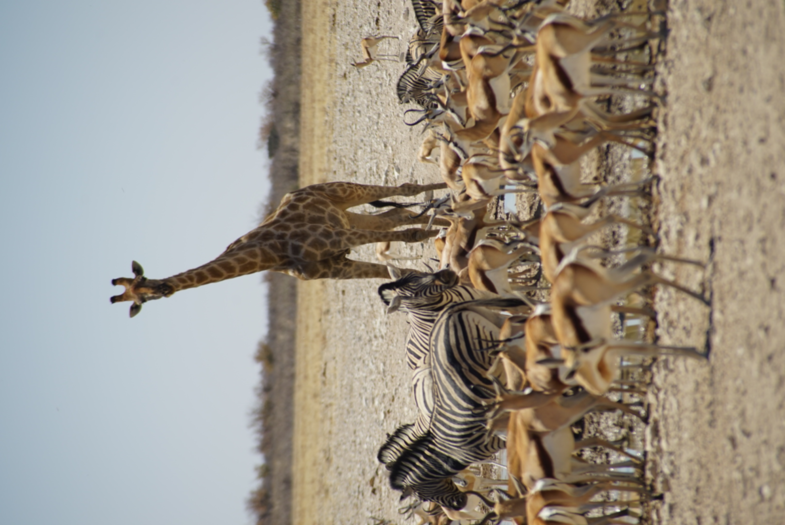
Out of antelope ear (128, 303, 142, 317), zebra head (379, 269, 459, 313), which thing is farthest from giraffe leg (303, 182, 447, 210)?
antelope ear (128, 303, 142, 317)

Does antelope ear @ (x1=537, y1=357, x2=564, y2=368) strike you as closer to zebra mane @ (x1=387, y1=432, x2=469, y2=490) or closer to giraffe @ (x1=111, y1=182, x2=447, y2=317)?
zebra mane @ (x1=387, y1=432, x2=469, y2=490)

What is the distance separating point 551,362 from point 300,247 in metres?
2.20

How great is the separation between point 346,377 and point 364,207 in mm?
2552

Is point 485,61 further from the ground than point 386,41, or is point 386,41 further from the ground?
point 386,41

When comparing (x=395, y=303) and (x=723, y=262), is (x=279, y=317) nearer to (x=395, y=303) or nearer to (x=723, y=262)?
(x=395, y=303)

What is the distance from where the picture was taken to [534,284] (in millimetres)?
3789

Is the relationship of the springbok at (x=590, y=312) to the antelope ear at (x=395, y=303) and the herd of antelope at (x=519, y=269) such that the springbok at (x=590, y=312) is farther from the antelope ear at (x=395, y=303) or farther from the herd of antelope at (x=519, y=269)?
the antelope ear at (x=395, y=303)

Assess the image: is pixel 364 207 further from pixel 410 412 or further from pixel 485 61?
pixel 485 61

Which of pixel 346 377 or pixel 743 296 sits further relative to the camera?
pixel 346 377

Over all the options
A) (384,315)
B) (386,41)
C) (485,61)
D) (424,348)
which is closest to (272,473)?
(384,315)

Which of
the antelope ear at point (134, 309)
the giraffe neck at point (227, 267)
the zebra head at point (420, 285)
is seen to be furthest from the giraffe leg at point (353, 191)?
the antelope ear at point (134, 309)

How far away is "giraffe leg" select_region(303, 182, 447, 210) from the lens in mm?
4215

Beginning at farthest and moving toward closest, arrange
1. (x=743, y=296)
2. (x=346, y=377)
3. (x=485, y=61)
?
(x=346, y=377) → (x=485, y=61) → (x=743, y=296)

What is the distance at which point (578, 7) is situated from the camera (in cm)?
333
